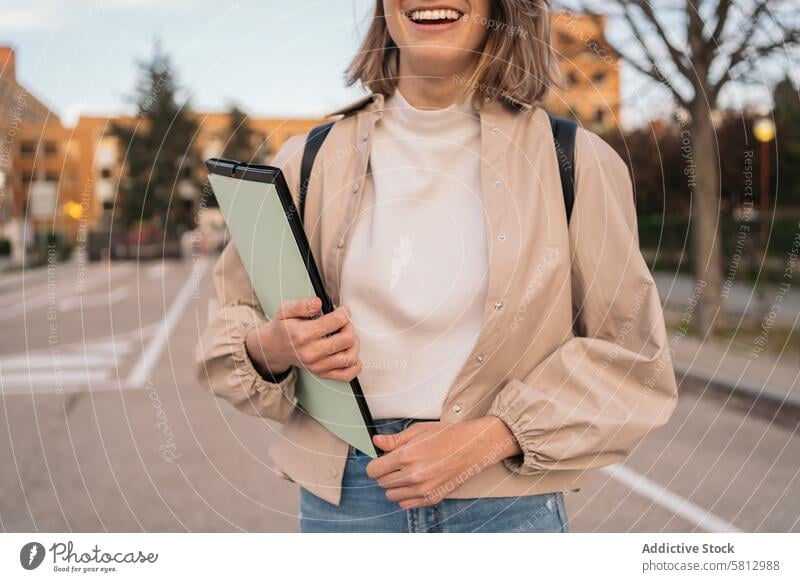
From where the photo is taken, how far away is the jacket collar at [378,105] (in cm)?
180

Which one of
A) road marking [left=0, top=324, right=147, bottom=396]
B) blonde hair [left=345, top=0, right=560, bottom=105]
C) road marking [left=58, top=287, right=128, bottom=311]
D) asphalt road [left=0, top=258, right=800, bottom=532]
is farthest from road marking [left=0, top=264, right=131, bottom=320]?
blonde hair [left=345, top=0, right=560, bottom=105]

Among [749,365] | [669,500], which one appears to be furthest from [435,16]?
[749,365]

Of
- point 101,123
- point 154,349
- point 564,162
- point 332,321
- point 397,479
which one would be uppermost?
point 101,123

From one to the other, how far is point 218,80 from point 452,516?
1154mm

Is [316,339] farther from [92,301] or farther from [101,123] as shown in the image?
[92,301]

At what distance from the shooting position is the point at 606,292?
1727mm

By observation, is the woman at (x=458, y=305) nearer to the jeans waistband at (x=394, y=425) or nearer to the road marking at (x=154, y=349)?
the jeans waistband at (x=394, y=425)

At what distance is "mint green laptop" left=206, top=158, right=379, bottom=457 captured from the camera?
1.62 m

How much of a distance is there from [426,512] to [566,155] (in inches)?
29.2

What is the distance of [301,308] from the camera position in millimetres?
1636

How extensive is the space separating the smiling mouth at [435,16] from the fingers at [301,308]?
0.57m

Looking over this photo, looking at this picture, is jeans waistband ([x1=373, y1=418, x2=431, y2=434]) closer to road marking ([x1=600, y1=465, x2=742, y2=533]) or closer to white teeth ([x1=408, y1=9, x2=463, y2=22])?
white teeth ([x1=408, y1=9, x2=463, y2=22])

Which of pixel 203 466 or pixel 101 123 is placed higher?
pixel 101 123
